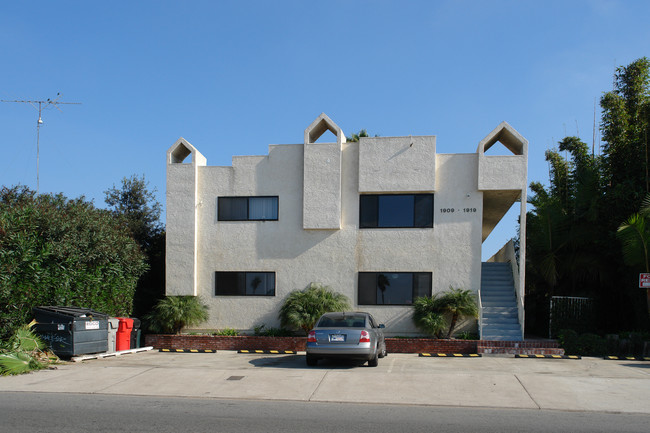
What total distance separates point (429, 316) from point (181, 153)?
10.4 m

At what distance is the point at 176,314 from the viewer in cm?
1884

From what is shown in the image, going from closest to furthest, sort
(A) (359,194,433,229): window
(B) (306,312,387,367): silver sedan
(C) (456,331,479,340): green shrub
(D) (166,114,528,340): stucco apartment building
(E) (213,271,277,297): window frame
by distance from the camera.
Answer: (B) (306,312,387,367): silver sedan
(C) (456,331,479,340): green shrub
(D) (166,114,528,340): stucco apartment building
(A) (359,194,433,229): window
(E) (213,271,277,297): window frame

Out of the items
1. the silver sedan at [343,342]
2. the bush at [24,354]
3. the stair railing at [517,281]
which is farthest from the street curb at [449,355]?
the bush at [24,354]

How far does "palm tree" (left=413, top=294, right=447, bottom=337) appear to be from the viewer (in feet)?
58.2

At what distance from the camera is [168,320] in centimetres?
1897

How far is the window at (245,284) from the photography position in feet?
64.5

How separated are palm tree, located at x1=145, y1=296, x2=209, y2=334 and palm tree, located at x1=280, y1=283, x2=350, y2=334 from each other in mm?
2841

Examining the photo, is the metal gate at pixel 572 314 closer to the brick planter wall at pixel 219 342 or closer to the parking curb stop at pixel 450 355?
the parking curb stop at pixel 450 355

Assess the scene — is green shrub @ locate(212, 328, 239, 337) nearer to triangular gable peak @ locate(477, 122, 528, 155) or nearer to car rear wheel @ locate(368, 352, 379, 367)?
car rear wheel @ locate(368, 352, 379, 367)

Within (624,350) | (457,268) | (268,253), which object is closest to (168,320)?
(268,253)

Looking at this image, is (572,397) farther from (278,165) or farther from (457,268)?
(278,165)

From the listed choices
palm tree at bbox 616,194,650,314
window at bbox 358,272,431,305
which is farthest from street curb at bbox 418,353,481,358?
palm tree at bbox 616,194,650,314

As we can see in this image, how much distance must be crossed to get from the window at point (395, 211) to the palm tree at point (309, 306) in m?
2.56

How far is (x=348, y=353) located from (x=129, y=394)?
5080 mm
